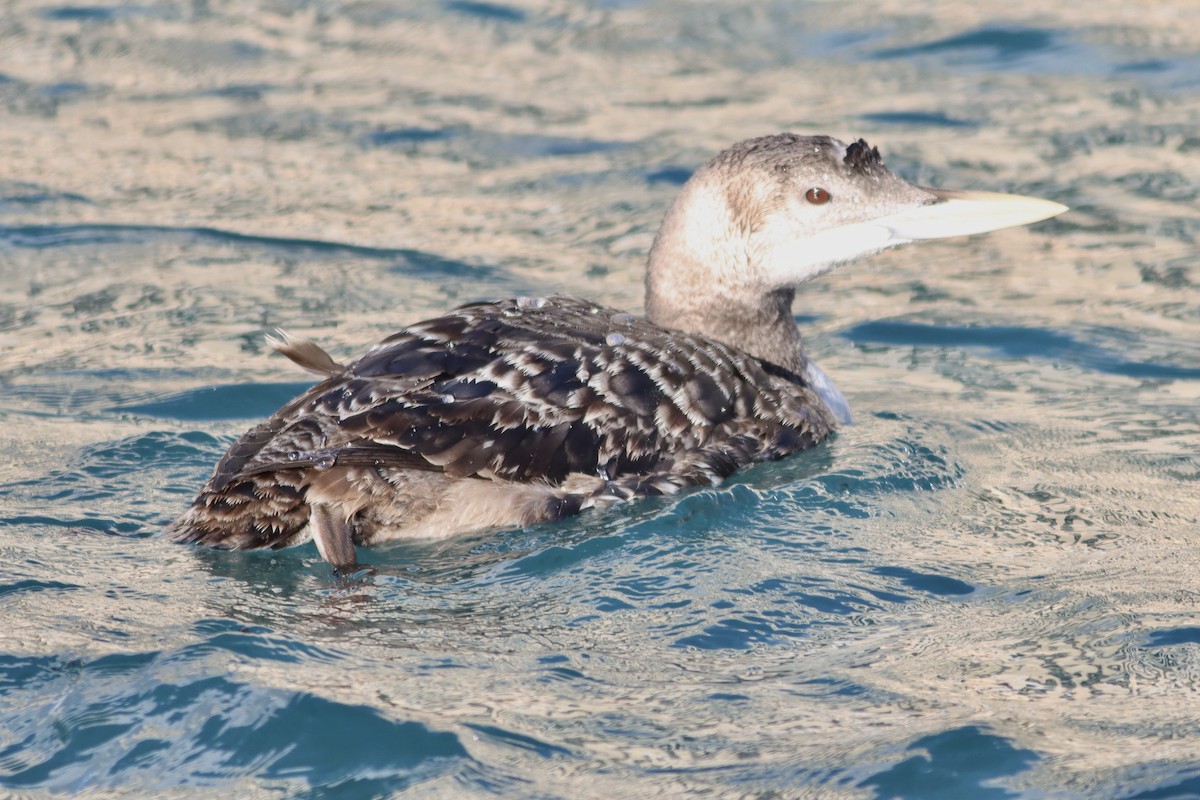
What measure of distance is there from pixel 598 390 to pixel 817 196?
4.17 ft

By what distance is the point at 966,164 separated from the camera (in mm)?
9281

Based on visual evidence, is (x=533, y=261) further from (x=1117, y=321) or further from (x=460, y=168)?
(x=1117, y=321)

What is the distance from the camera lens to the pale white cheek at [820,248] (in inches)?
228

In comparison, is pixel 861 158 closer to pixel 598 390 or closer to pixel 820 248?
pixel 820 248

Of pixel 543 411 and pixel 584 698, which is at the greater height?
pixel 543 411

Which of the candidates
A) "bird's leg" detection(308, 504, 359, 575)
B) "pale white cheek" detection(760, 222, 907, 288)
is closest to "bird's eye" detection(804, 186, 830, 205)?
"pale white cheek" detection(760, 222, 907, 288)

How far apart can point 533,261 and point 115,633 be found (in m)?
4.48

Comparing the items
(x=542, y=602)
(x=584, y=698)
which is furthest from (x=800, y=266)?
(x=584, y=698)

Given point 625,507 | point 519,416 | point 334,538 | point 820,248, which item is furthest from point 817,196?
point 334,538

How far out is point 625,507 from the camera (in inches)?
197

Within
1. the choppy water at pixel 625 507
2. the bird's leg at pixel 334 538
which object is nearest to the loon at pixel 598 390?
the bird's leg at pixel 334 538

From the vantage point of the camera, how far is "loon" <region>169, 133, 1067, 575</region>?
463 cm

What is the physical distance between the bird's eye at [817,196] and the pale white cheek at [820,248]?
108 millimetres

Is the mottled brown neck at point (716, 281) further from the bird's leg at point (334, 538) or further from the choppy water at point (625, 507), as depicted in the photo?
the bird's leg at point (334, 538)
